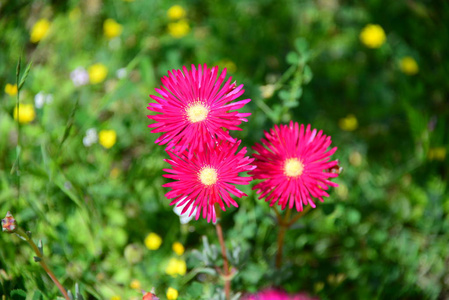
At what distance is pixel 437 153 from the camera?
2074mm

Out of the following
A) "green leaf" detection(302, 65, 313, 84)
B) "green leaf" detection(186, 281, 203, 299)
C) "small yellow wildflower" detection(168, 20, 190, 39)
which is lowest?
"green leaf" detection(186, 281, 203, 299)

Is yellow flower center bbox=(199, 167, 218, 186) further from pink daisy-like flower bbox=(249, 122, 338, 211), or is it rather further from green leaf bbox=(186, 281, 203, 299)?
green leaf bbox=(186, 281, 203, 299)

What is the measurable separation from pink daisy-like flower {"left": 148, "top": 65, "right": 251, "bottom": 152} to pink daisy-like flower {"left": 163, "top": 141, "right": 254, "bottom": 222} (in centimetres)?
3

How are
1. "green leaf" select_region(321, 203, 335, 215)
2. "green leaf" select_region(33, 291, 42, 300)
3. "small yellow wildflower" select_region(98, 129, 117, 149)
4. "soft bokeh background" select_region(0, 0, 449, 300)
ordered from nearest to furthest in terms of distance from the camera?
1. "green leaf" select_region(33, 291, 42, 300)
2. "green leaf" select_region(321, 203, 335, 215)
3. "soft bokeh background" select_region(0, 0, 449, 300)
4. "small yellow wildflower" select_region(98, 129, 117, 149)

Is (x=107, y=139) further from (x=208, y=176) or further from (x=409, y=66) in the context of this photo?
(x=409, y=66)

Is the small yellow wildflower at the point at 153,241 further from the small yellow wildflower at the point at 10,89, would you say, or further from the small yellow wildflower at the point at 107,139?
the small yellow wildflower at the point at 10,89

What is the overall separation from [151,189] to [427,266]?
50.5 inches

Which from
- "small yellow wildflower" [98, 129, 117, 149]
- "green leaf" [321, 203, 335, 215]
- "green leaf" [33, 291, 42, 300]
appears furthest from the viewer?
"small yellow wildflower" [98, 129, 117, 149]

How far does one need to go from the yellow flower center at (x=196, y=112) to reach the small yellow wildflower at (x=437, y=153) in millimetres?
1369

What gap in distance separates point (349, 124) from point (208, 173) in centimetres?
130

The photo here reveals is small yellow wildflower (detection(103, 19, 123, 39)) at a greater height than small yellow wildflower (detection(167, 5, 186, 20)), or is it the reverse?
small yellow wildflower (detection(167, 5, 186, 20))

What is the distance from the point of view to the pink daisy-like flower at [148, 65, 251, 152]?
45.6 inches

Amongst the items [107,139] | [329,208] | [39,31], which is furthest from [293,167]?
[39,31]

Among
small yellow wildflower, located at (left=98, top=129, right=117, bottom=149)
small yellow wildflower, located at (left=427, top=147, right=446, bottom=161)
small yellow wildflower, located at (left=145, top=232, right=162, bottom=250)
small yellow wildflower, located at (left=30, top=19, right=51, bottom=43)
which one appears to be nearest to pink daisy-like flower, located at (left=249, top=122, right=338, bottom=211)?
small yellow wildflower, located at (left=145, top=232, right=162, bottom=250)
